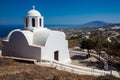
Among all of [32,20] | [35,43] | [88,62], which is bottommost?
[88,62]

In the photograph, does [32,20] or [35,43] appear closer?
[35,43]

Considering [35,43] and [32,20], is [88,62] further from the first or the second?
[32,20]

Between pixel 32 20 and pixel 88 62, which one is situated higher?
pixel 32 20

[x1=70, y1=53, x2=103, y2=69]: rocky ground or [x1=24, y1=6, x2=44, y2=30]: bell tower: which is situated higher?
[x1=24, y1=6, x2=44, y2=30]: bell tower

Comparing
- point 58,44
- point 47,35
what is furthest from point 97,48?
point 47,35

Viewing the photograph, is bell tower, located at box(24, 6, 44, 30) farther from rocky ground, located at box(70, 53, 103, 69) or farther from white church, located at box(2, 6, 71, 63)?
rocky ground, located at box(70, 53, 103, 69)

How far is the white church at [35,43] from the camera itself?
16859 millimetres

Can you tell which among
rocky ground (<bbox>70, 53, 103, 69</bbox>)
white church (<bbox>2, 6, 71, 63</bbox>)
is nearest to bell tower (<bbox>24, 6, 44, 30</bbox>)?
white church (<bbox>2, 6, 71, 63</bbox>)

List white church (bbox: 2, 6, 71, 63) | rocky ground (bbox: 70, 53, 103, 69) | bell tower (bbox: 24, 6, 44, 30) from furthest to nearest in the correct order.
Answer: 1. bell tower (bbox: 24, 6, 44, 30)
2. rocky ground (bbox: 70, 53, 103, 69)
3. white church (bbox: 2, 6, 71, 63)

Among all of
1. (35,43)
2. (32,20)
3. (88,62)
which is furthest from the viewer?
(88,62)

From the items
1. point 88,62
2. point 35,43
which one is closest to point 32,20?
point 35,43

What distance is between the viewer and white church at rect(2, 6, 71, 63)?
16.9 metres

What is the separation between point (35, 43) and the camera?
17.6 meters

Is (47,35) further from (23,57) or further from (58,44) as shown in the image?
(23,57)
